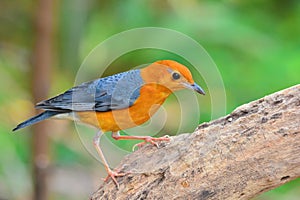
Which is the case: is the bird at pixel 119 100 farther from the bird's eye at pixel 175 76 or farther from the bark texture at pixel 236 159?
the bark texture at pixel 236 159

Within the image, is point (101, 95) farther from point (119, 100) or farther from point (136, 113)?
point (136, 113)

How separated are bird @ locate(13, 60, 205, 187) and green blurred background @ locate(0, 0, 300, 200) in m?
0.97

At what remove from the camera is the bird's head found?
242 centimetres

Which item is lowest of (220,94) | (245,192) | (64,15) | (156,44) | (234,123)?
(245,192)

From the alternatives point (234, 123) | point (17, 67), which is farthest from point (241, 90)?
point (17, 67)

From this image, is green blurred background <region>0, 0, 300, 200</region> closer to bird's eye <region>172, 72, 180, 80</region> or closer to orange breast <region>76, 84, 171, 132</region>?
orange breast <region>76, 84, 171, 132</region>

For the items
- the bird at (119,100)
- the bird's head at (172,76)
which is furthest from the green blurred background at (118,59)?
the bird's head at (172,76)

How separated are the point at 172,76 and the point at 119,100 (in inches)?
11.9

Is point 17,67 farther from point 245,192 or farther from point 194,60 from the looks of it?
point 245,192

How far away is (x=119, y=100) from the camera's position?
104 inches

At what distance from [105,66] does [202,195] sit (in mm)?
1883

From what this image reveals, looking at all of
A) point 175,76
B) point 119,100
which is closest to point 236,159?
point 175,76

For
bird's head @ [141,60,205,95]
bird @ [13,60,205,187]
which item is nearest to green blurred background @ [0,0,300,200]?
bird @ [13,60,205,187]

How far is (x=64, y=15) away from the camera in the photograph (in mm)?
4707
